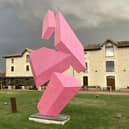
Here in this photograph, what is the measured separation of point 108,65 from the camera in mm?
49125

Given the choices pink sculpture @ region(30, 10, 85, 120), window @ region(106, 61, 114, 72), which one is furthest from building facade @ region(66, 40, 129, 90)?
pink sculpture @ region(30, 10, 85, 120)

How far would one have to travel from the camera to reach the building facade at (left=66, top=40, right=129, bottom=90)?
4722cm

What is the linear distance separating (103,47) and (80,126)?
3851 cm

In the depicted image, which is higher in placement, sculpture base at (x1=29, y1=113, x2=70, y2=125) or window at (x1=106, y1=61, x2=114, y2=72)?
window at (x1=106, y1=61, x2=114, y2=72)

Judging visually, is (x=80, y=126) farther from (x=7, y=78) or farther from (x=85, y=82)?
(x=7, y=78)

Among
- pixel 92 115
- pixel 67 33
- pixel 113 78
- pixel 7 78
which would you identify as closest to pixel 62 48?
pixel 67 33

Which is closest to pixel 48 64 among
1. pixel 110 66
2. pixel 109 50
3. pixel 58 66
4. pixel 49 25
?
pixel 58 66

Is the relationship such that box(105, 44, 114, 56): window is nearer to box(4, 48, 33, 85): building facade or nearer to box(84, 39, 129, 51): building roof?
box(84, 39, 129, 51): building roof

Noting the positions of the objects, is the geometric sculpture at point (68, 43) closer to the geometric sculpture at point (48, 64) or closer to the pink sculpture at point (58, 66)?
the pink sculpture at point (58, 66)

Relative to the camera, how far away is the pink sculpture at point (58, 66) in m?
12.6

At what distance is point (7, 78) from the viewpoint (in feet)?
203

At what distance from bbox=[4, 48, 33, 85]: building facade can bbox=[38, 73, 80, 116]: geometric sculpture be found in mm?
45930

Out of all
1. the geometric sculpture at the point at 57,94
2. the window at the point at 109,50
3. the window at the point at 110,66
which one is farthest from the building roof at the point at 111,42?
the geometric sculpture at the point at 57,94

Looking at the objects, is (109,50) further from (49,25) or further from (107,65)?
(49,25)
